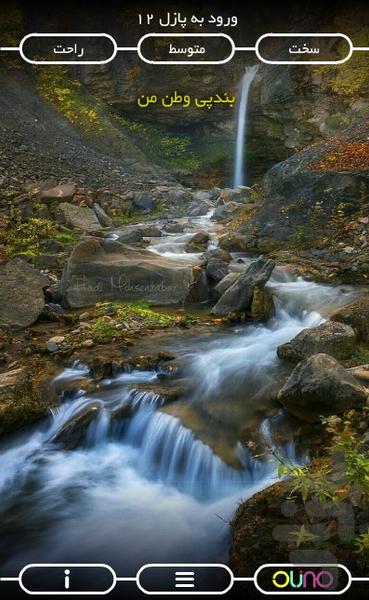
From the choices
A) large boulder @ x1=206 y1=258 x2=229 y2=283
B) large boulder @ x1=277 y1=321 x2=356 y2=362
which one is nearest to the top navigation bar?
large boulder @ x1=277 y1=321 x2=356 y2=362

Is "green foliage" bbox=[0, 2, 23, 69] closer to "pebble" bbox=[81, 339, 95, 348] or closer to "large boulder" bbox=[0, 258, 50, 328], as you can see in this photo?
"pebble" bbox=[81, 339, 95, 348]

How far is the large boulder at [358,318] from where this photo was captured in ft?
15.9

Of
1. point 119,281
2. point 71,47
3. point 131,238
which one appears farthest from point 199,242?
point 71,47

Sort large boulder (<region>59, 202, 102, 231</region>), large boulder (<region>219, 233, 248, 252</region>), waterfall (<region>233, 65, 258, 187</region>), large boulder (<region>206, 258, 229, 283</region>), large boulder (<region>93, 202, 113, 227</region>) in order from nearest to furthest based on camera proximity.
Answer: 1. large boulder (<region>206, 258, 229, 283</region>)
2. large boulder (<region>219, 233, 248, 252</region>)
3. large boulder (<region>59, 202, 102, 231</region>)
4. large boulder (<region>93, 202, 113, 227</region>)
5. waterfall (<region>233, 65, 258, 187</region>)

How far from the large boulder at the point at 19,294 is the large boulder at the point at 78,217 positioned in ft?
15.4

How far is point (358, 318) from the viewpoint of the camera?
16.2 feet

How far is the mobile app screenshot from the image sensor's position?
2107 millimetres

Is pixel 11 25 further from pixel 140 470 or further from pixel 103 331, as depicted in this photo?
pixel 103 331

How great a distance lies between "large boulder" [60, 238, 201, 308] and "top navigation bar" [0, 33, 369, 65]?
13.1ft

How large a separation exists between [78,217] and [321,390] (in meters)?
9.39

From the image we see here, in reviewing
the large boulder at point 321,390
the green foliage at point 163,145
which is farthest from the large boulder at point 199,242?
the green foliage at point 163,145

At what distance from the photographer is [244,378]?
456cm

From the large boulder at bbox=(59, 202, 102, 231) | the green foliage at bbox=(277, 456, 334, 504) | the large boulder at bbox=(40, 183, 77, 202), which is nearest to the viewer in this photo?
the green foliage at bbox=(277, 456, 334, 504)

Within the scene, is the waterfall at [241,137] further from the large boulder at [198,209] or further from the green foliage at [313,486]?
the green foliage at [313,486]
